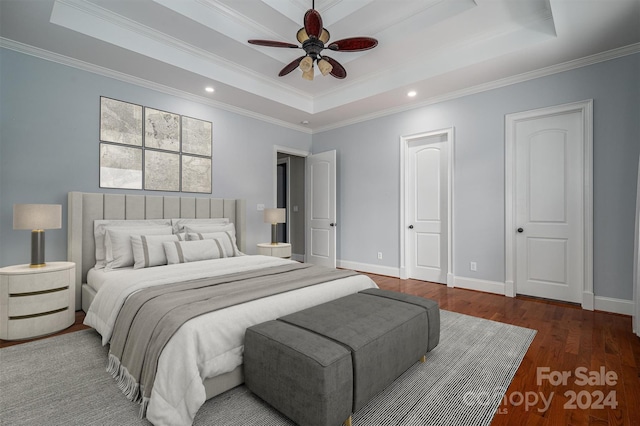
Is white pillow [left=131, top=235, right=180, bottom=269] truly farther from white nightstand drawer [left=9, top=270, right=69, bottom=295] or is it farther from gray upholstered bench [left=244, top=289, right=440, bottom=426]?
gray upholstered bench [left=244, top=289, right=440, bottom=426]

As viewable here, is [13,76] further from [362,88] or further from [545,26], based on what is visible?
[545,26]

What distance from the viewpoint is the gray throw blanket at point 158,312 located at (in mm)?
1656

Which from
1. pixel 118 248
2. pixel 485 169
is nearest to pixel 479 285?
pixel 485 169

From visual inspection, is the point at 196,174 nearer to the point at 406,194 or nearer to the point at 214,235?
the point at 214,235

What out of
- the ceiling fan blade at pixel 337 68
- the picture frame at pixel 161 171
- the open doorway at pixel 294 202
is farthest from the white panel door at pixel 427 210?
the picture frame at pixel 161 171

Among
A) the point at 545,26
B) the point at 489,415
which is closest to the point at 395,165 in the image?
the point at 545,26

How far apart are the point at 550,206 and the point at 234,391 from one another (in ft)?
12.6

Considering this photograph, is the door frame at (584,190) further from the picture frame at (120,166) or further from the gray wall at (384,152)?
the picture frame at (120,166)

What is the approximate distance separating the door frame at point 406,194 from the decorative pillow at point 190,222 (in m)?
2.72

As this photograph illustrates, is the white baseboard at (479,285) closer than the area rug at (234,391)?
No

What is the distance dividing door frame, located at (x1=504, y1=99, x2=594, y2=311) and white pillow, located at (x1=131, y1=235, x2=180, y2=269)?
13.2 feet

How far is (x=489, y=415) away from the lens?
63.1 inches

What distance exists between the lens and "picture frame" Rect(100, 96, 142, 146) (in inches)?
136

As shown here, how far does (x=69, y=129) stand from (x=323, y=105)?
3336 mm
